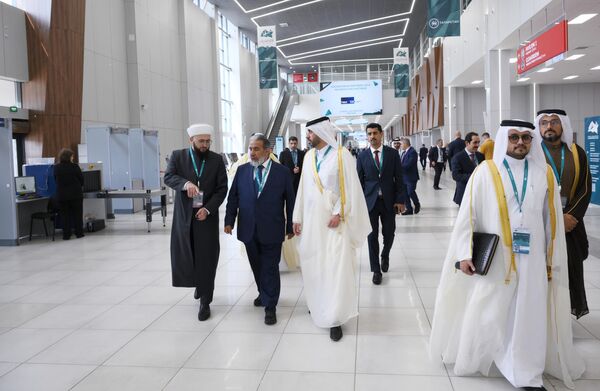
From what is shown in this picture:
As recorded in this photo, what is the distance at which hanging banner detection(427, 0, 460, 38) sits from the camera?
1184cm

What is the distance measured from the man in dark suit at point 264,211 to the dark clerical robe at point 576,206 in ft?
6.73

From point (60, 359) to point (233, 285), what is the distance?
220cm

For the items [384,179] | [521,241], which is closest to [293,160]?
[384,179]

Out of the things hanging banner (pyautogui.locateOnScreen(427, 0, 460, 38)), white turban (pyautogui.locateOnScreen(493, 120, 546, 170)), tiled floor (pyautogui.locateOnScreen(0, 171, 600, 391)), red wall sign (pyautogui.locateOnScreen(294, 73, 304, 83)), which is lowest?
tiled floor (pyautogui.locateOnScreen(0, 171, 600, 391))

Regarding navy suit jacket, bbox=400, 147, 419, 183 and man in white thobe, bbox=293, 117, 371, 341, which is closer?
man in white thobe, bbox=293, 117, 371, 341

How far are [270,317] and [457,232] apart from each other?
182 centimetres

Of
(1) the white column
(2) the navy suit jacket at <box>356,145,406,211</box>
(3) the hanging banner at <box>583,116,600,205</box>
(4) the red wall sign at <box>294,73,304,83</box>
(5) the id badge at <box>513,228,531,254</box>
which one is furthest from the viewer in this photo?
(4) the red wall sign at <box>294,73,304,83</box>

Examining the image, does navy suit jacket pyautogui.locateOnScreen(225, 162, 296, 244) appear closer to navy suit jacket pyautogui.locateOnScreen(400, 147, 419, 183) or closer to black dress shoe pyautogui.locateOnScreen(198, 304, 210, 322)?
black dress shoe pyautogui.locateOnScreen(198, 304, 210, 322)

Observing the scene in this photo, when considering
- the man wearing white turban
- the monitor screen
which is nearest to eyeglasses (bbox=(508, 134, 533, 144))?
the man wearing white turban

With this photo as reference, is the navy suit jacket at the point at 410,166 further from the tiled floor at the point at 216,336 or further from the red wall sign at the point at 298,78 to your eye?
the red wall sign at the point at 298,78

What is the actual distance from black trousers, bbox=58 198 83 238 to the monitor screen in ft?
1.90

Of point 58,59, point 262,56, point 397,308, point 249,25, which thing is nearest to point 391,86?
point 249,25

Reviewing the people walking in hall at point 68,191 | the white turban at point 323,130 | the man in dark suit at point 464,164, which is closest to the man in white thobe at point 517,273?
the white turban at point 323,130

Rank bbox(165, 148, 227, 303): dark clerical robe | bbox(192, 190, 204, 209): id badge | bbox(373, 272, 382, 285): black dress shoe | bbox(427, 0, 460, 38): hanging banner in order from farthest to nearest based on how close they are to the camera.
Answer: bbox(427, 0, 460, 38): hanging banner, bbox(373, 272, 382, 285): black dress shoe, bbox(165, 148, 227, 303): dark clerical robe, bbox(192, 190, 204, 209): id badge
